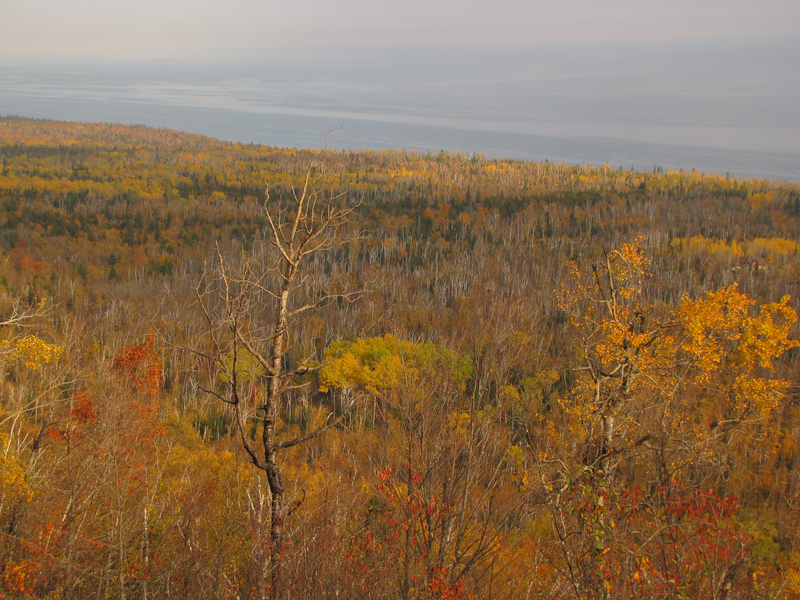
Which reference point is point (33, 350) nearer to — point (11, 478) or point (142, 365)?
point (11, 478)

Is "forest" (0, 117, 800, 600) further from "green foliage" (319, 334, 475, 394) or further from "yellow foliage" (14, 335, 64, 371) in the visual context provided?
"green foliage" (319, 334, 475, 394)

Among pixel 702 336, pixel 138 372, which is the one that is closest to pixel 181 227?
pixel 138 372

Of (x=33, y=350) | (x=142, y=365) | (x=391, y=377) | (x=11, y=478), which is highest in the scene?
(x=33, y=350)

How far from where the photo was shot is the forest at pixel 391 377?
25.8ft

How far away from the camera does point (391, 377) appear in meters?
28.5

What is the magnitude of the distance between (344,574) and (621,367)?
6.15 metres

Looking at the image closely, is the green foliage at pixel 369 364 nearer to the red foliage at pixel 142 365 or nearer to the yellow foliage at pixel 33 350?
the red foliage at pixel 142 365

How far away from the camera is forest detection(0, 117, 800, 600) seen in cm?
788

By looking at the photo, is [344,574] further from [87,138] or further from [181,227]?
[87,138]

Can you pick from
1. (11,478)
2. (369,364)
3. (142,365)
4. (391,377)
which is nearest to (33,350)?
(11,478)

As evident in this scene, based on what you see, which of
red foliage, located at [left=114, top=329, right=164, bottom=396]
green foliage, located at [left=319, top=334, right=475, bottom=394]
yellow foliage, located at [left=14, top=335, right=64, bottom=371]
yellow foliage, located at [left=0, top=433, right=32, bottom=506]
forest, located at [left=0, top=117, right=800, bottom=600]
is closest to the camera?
forest, located at [left=0, top=117, right=800, bottom=600]

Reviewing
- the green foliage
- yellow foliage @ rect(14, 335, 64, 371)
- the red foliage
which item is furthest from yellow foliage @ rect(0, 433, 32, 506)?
the green foliage

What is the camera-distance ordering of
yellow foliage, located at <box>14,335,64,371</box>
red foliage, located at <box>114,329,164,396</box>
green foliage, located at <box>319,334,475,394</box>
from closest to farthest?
yellow foliage, located at <box>14,335,64,371</box> < red foliage, located at <box>114,329,164,396</box> < green foliage, located at <box>319,334,475,394</box>

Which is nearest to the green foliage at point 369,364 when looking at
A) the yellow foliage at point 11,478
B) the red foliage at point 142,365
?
the red foliage at point 142,365
